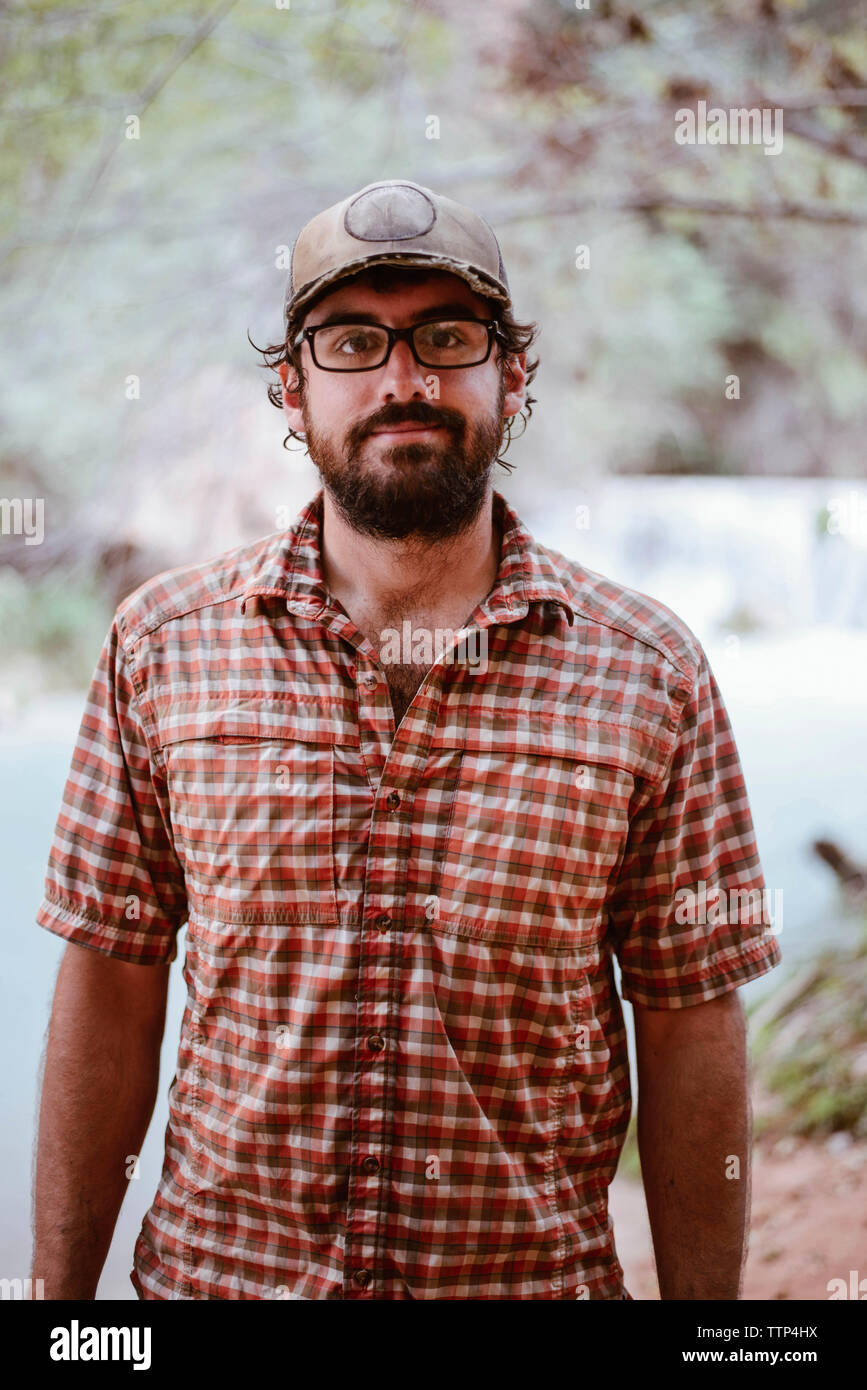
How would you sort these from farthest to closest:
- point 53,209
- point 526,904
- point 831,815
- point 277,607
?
point 831,815 < point 53,209 < point 277,607 < point 526,904

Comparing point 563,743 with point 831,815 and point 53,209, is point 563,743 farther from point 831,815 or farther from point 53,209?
point 53,209

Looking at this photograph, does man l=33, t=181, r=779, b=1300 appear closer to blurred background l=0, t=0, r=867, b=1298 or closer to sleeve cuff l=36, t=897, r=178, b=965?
sleeve cuff l=36, t=897, r=178, b=965

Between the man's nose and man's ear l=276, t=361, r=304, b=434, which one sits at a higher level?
man's ear l=276, t=361, r=304, b=434

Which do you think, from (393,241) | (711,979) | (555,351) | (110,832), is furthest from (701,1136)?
(555,351)

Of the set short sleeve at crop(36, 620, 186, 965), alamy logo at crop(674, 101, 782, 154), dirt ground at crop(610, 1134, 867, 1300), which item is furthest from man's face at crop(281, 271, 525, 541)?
dirt ground at crop(610, 1134, 867, 1300)

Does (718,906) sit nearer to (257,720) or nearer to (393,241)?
(257,720)

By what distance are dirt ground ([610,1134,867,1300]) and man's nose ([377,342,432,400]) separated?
183cm

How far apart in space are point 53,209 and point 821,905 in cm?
234

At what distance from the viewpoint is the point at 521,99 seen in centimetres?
256

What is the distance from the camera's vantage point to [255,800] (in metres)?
1.32

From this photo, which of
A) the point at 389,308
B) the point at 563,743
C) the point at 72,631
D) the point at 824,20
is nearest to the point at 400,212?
the point at 389,308

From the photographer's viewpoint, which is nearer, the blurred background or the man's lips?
the man's lips

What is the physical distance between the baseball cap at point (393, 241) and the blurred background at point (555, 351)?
1.08 meters

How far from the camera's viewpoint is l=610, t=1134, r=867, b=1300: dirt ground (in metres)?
2.35
